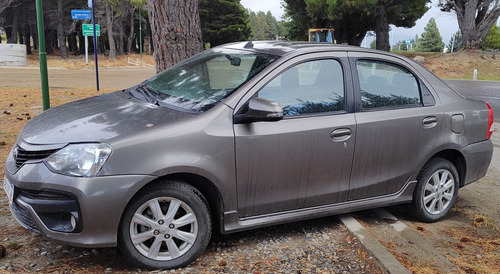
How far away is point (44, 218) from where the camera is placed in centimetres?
308

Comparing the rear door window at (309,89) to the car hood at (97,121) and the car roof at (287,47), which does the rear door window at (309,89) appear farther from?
the car hood at (97,121)

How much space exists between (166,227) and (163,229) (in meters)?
0.03

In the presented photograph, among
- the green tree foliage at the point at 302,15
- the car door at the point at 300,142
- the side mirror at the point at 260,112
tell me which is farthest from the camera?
the green tree foliage at the point at 302,15

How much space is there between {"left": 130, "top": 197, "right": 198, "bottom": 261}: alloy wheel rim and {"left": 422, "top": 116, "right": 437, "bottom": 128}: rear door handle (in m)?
2.38

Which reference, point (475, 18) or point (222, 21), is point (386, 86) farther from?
point (222, 21)

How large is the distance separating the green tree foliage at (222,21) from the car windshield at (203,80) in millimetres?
40959

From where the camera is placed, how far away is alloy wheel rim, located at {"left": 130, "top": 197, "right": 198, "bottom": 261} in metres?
3.21

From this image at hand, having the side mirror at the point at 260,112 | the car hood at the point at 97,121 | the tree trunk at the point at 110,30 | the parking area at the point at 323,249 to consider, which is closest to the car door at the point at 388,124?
the parking area at the point at 323,249

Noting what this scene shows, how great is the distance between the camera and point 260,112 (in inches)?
134

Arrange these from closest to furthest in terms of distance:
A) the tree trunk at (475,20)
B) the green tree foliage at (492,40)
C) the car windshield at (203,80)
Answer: the car windshield at (203,80) → the tree trunk at (475,20) → the green tree foliage at (492,40)

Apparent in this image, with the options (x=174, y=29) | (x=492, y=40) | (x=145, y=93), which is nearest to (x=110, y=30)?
(x=174, y=29)

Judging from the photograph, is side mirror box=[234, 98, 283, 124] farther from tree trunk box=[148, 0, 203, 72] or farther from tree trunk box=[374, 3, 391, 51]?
tree trunk box=[374, 3, 391, 51]

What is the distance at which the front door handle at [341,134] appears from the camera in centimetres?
382

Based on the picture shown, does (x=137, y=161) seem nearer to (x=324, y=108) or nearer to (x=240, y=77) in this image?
(x=240, y=77)
